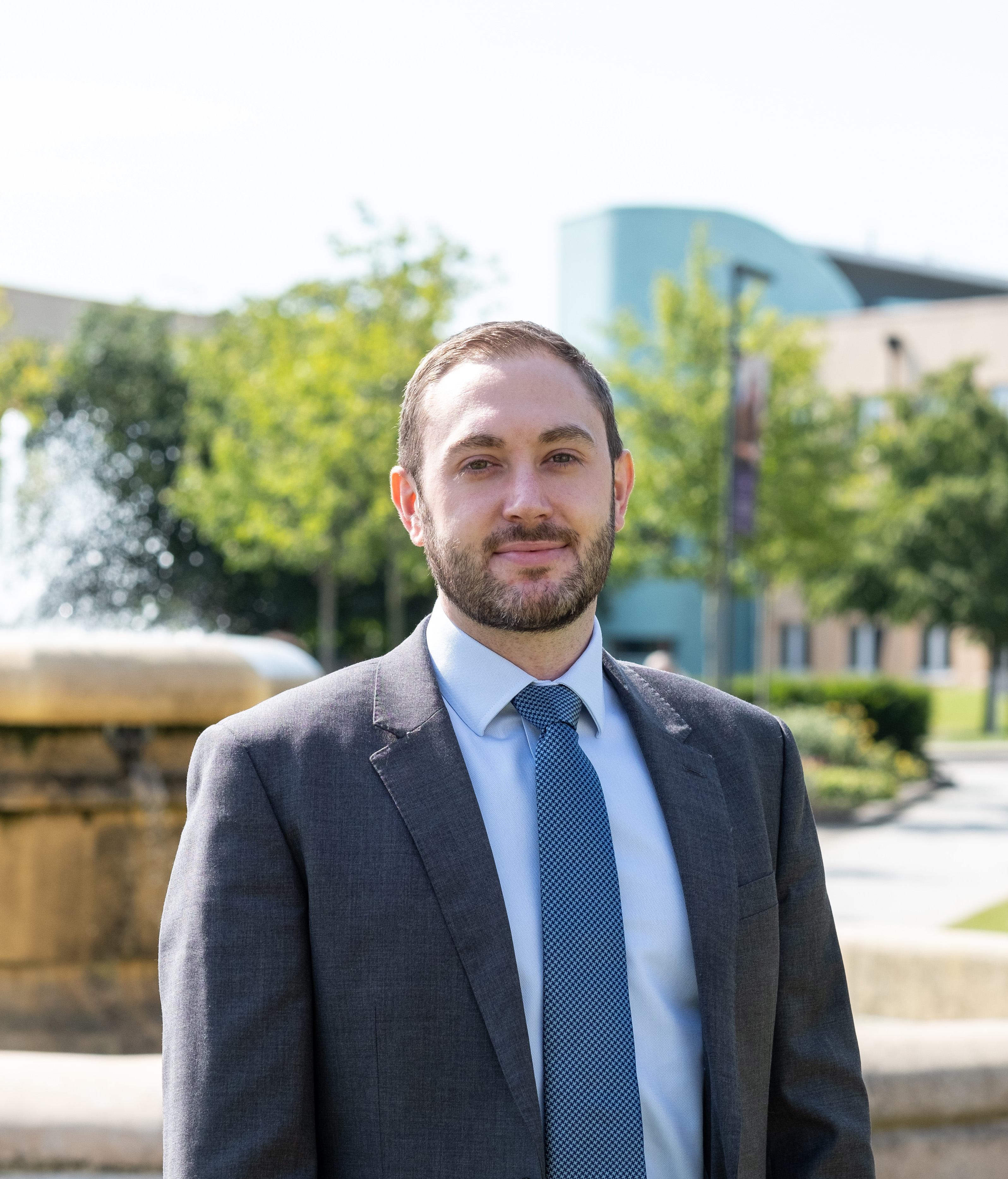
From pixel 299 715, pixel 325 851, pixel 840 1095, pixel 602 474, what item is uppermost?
pixel 602 474

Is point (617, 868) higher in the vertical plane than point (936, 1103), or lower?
higher

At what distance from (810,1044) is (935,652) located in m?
49.1

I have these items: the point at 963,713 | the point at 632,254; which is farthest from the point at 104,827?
the point at 632,254

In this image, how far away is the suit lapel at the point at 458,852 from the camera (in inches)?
71.8

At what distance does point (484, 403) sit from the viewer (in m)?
2.03

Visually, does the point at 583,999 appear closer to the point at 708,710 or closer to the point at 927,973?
the point at 708,710

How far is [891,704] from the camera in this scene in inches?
935

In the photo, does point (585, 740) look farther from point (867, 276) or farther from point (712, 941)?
point (867, 276)

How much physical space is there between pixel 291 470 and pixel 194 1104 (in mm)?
22828

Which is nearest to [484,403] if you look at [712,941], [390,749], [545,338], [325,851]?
[545,338]

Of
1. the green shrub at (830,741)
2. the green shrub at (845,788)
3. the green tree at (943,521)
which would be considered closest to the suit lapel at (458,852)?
the green shrub at (845,788)

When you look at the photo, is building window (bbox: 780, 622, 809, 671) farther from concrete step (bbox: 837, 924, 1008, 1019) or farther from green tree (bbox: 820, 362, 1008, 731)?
concrete step (bbox: 837, 924, 1008, 1019)

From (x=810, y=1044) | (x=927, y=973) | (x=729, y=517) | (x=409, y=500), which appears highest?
(x=409, y=500)

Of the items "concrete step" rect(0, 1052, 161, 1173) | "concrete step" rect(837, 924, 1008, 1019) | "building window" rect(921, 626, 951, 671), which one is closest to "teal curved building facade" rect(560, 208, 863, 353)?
"building window" rect(921, 626, 951, 671)
